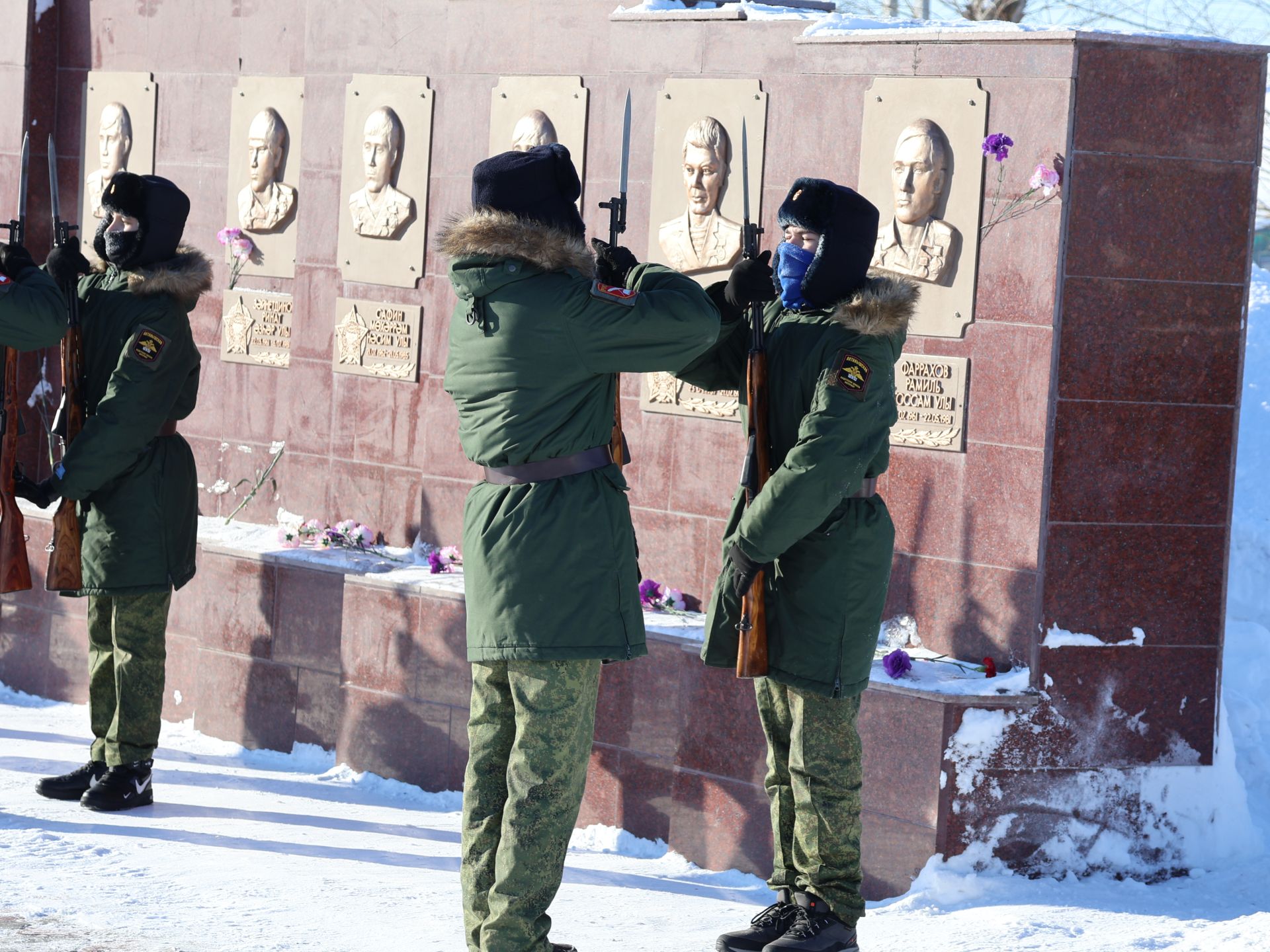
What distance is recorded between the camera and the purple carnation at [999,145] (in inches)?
200

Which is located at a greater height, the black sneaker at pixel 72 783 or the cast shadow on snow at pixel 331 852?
the black sneaker at pixel 72 783

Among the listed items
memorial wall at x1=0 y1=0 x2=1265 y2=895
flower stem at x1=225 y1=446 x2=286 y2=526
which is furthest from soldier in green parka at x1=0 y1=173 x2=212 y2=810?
flower stem at x1=225 y1=446 x2=286 y2=526

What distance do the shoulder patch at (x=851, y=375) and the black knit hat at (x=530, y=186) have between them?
0.71m

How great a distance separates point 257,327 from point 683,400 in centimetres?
243

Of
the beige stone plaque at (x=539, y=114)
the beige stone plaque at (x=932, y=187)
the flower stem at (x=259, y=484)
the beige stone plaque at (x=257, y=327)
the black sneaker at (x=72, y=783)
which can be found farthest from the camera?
the beige stone plaque at (x=257, y=327)

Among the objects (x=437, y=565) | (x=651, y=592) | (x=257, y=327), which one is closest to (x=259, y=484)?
(x=257, y=327)

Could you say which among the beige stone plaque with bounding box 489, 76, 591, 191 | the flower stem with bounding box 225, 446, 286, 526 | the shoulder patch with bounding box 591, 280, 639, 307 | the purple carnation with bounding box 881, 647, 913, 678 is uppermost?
the beige stone plaque with bounding box 489, 76, 591, 191

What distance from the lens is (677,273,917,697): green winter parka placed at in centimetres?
399

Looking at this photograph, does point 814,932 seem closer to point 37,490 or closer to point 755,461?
point 755,461

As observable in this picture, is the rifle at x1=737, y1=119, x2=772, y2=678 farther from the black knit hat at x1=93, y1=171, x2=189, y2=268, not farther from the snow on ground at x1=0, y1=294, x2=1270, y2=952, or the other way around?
the black knit hat at x1=93, y1=171, x2=189, y2=268

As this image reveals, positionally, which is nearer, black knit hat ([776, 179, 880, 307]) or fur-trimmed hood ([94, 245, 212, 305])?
black knit hat ([776, 179, 880, 307])

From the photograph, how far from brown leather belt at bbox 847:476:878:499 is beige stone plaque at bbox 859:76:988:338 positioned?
A: 3.87 feet

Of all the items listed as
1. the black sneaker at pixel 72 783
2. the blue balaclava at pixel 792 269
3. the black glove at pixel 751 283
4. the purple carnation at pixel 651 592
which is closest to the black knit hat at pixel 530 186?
the black glove at pixel 751 283

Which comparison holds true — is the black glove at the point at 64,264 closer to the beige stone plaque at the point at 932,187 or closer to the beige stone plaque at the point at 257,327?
the beige stone plaque at the point at 257,327
